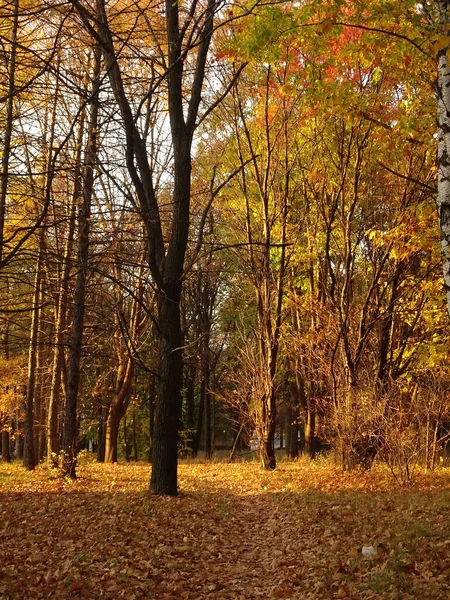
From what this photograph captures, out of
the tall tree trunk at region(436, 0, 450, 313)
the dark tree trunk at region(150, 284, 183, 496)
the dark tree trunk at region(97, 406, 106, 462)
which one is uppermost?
the tall tree trunk at region(436, 0, 450, 313)

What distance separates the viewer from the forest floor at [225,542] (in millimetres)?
4730

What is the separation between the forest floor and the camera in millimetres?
4730

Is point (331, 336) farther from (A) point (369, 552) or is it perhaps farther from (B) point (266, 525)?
(A) point (369, 552)

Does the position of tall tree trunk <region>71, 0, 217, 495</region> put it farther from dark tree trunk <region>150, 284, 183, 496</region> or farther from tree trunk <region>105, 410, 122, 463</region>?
tree trunk <region>105, 410, 122, 463</region>

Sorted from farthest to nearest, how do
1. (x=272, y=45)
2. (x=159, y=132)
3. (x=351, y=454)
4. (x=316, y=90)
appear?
(x=159, y=132), (x=351, y=454), (x=316, y=90), (x=272, y=45)

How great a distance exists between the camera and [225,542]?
669 centimetres

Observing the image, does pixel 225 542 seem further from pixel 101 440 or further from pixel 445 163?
pixel 101 440

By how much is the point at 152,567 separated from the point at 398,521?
3138 mm

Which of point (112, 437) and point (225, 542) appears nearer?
point (225, 542)

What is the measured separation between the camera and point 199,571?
5508mm

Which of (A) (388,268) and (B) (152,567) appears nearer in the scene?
(B) (152,567)

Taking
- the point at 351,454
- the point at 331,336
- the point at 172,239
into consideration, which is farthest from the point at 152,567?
the point at 331,336

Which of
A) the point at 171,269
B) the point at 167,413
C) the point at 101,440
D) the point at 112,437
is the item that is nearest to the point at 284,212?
the point at 171,269

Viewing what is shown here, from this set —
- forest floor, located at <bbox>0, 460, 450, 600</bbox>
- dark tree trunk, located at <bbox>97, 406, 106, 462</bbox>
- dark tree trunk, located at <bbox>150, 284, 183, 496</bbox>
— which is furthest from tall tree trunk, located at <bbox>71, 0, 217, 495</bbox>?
dark tree trunk, located at <bbox>97, 406, 106, 462</bbox>
